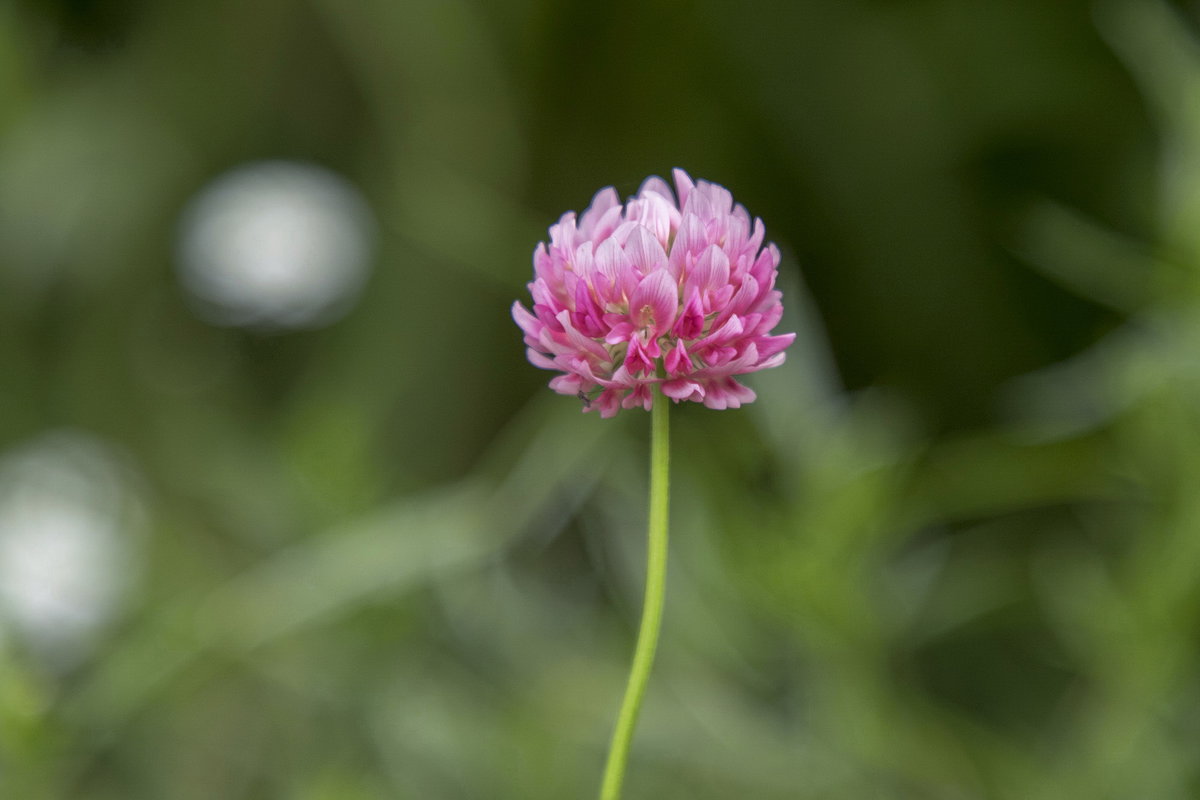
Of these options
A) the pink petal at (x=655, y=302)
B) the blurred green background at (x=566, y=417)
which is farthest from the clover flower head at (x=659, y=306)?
the blurred green background at (x=566, y=417)

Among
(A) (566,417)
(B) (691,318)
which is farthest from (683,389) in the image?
(A) (566,417)

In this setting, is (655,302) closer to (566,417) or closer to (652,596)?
(652,596)

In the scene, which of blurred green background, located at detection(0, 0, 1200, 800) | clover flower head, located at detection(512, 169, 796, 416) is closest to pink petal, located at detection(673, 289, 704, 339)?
clover flower head, located at detection(512, 169, 796, 416)

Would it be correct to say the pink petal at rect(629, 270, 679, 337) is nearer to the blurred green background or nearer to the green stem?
the green stem

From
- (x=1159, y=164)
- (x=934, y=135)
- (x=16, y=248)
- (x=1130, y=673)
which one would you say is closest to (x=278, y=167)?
(x=16, y=248)

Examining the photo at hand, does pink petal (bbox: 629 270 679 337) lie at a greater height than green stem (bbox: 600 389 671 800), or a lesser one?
greater

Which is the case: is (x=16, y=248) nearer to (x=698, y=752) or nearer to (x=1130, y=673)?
(x=698, y=752)
